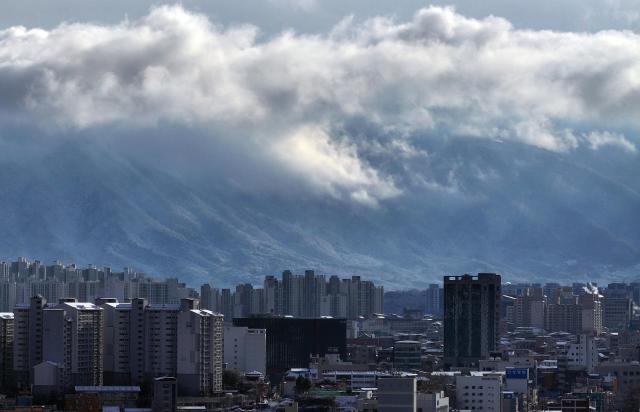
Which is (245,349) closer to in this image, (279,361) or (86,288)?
(279,361)

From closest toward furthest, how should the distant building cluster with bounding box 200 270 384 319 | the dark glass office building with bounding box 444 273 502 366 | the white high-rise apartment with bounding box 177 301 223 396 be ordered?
the white high-rise apartment with bounding box 177 301 223 396, the dark glass office building with bounding box 444 273 502 366, the distant building cluster with bounding box 200 270 384 319

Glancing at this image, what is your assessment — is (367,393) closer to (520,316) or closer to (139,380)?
(139,380)

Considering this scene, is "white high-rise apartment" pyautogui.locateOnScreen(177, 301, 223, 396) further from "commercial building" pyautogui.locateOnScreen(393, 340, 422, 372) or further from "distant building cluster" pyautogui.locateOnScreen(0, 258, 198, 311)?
"distant building cluster" pyautogui.locateOnScreen(0, 258, 198, 311)

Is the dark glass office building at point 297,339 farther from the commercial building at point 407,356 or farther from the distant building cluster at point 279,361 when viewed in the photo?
the commercial building at point 407,356

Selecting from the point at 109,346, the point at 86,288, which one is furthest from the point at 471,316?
the point at 86,288

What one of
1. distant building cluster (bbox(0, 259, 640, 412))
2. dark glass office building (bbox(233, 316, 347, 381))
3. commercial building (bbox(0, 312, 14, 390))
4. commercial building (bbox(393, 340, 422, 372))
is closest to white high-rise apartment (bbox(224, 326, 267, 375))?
distant building cluster (bbox(0, 259, 640, 412))

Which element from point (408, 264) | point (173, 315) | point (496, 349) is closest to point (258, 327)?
point (496, 349)

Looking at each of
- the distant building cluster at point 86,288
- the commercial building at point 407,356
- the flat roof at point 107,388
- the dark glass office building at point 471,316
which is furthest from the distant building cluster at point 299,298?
the flat roof at point 107,388
